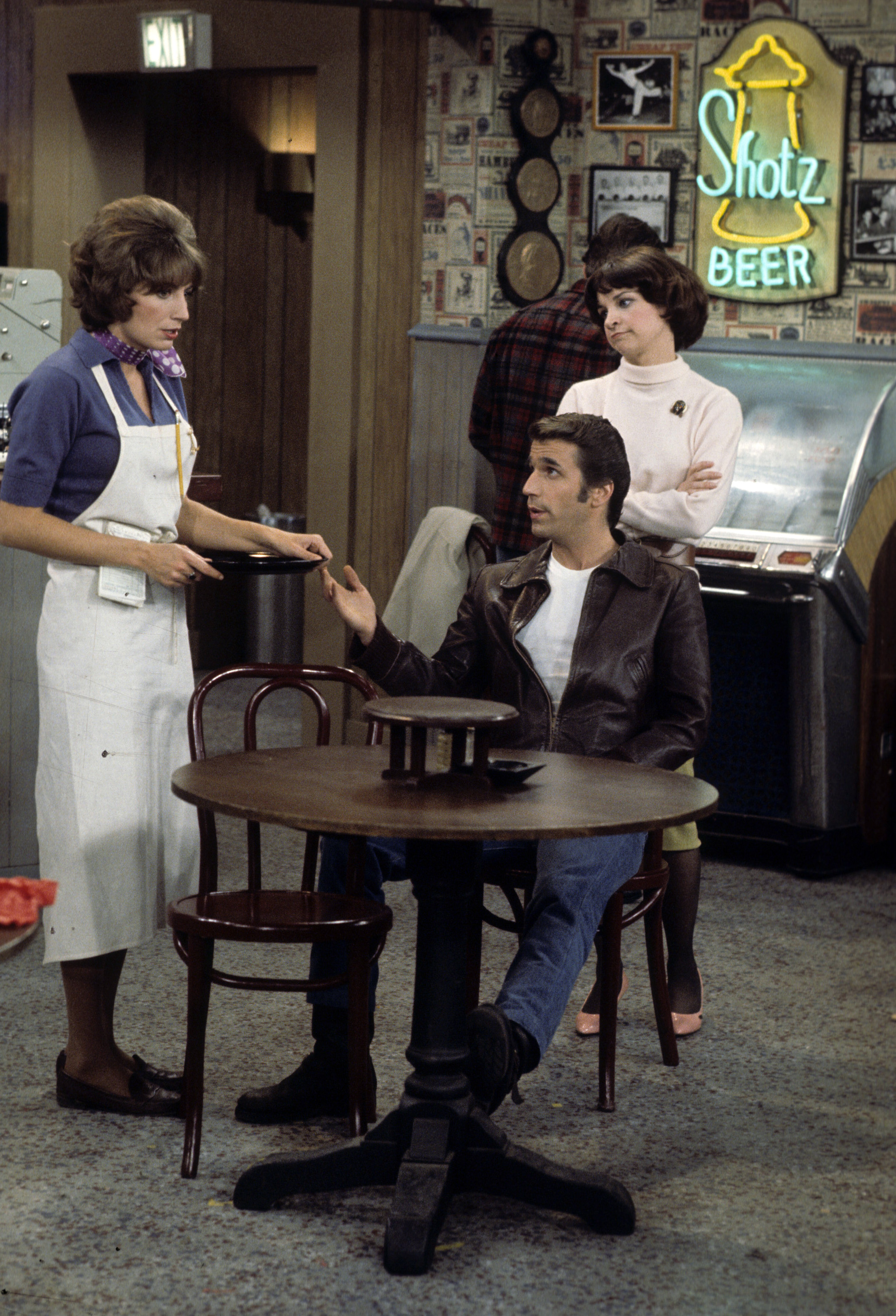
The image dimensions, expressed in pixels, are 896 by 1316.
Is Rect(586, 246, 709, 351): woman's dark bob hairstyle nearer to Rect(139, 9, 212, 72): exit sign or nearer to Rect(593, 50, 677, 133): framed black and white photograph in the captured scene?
Rect(593, 50, 677, 133): framed black and white photograph

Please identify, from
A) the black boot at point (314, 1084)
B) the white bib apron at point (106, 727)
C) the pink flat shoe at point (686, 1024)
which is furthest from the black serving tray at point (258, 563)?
the pink flat shoe at point (686, 1024)

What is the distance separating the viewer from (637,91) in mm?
5613

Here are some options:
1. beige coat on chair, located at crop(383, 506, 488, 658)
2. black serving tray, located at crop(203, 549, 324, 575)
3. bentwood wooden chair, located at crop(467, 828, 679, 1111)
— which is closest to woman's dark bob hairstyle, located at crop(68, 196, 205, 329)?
black serving tray, located at crop(203, 549, 324, 575)

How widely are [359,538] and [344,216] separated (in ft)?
3.68

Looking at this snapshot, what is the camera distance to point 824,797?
4.80 m

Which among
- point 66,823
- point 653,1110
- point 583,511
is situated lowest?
point 653,1110

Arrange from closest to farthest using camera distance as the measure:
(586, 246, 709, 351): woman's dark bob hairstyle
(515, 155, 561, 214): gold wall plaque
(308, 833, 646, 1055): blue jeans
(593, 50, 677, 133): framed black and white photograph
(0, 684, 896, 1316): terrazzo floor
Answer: (0, 684, 896, 1316): terrazzo floor → (308, 833, 646, 1055): blue jeans → (586, 246, 709, 351): woman's dark bob hairstyle → (593, 50, 677, 133): framed black and white photograph → (515, 155, 561, 214): gold wall plaque

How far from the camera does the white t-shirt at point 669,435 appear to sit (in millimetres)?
3662

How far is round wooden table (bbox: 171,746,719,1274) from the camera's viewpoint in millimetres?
2512

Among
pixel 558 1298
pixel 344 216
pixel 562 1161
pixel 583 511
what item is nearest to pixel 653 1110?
pixel 562 1161

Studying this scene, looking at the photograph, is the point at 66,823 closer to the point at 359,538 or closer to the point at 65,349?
the point at 65,349

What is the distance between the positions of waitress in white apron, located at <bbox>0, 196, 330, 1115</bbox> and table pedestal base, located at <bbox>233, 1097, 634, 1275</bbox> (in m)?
0.47

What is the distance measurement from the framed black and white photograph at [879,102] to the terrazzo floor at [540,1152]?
2.69 metres

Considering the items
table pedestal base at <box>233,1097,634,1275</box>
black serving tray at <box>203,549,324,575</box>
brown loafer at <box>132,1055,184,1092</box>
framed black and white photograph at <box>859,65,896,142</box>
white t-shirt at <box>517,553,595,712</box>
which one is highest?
framed black and white photograph at <box>859,65,896,142</box>
